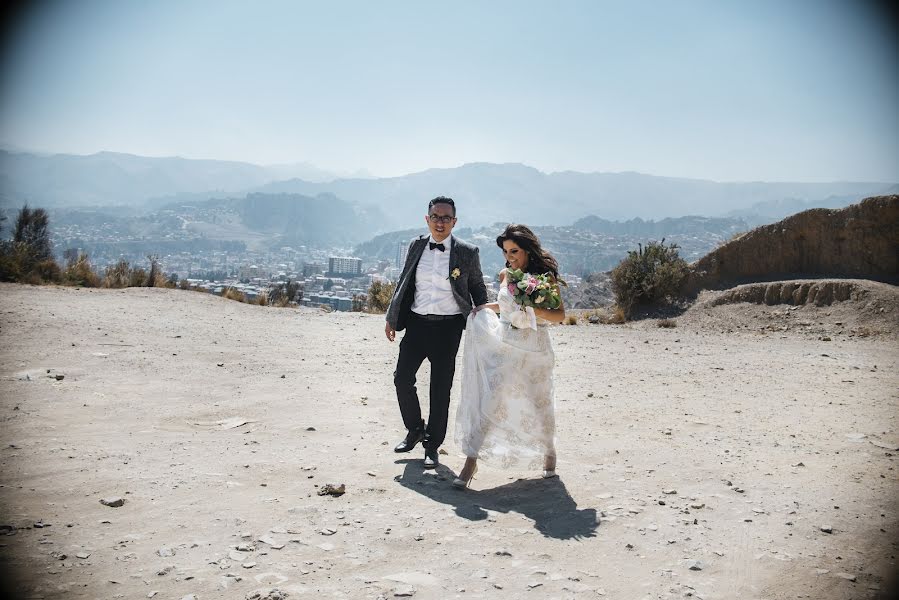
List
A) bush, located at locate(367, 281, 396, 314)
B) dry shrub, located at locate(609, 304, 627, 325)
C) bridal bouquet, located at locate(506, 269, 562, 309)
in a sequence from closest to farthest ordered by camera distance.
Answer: bridal bouquet, located at locate(506, 269, 562, 309), dry shrub, located at locate(609, 304, 627, 325), bush, located at locate(367, 281, 396, 314)

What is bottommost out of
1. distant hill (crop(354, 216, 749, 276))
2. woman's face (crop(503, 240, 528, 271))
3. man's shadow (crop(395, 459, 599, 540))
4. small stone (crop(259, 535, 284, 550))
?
man's shadow (crop(395, 459, 599, 540))

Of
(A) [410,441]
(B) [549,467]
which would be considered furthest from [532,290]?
(A) [410,441]

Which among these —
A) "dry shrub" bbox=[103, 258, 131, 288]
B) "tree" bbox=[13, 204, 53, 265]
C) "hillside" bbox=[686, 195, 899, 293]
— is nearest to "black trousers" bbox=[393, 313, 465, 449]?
"hillside" bbox=[686, 195, 899, 293]

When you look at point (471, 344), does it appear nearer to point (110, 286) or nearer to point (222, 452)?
point (222, 452)

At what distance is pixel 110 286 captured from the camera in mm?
15625

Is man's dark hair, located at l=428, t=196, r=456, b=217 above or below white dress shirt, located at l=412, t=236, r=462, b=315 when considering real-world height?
above

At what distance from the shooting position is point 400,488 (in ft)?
14.2

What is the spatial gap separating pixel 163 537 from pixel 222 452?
1.67 m

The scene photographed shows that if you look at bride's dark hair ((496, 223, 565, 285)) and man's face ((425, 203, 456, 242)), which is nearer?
bride's dark hair ((496, 223, 565, 285))

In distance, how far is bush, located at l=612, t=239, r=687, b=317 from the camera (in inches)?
612

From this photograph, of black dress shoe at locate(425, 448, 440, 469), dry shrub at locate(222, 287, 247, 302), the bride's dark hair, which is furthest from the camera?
dry shrub at locate(222, 287, 247, 302)

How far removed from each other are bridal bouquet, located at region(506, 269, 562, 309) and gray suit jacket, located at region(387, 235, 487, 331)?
2.34ft

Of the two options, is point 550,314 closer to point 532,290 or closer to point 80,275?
point 532,290

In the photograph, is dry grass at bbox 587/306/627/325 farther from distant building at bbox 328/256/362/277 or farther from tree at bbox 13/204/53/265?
distant building at bbox 328/256/362/277
